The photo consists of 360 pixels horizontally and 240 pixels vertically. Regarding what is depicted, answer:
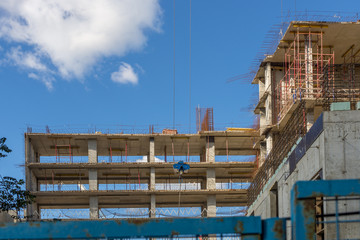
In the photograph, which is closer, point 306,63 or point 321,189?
point 321,189

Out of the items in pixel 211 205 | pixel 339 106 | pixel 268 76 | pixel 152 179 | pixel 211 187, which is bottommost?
pixel 211 205

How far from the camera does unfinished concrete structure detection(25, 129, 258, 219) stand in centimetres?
7825

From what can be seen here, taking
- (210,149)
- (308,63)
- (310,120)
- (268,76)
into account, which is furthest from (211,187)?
(308,63)

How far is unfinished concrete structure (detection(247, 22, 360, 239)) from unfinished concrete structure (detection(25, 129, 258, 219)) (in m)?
12.6

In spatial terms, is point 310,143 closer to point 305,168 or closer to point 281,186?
point 305,168

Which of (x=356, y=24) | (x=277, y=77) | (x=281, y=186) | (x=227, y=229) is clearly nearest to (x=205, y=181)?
(x=277, y=77)

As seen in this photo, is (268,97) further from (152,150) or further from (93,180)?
(93,180)

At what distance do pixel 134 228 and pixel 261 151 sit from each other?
60.2 metres

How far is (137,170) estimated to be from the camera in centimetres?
8106

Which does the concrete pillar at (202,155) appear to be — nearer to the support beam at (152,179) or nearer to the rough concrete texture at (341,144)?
the support beam at (152,179)

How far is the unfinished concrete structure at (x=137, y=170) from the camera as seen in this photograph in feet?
257

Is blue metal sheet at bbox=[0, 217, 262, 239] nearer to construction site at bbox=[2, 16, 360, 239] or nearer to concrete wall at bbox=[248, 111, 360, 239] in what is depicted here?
construction site at bbox=[2, 16, 360, 239]

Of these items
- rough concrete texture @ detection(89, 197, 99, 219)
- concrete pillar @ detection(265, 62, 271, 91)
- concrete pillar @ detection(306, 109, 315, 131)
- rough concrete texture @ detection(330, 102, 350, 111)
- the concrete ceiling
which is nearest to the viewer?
rough concrete texture @ detection(330, 102, 350, 111)

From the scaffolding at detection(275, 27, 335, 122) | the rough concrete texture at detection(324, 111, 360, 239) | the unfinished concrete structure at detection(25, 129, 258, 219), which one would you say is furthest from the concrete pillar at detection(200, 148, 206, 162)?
the rough concrete texture at detection(324, 111, 360, 239)
